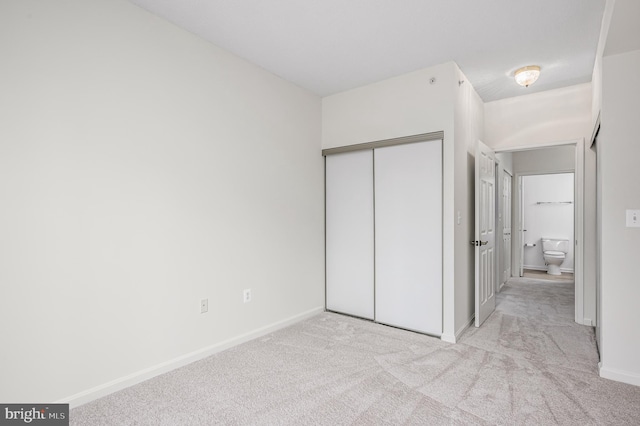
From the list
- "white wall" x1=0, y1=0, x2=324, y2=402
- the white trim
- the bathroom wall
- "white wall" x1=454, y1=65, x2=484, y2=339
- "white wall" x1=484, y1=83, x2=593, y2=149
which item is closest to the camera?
"white wall" x1=0, y1=0, x2=324, y2=402

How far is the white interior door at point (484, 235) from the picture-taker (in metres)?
3.40

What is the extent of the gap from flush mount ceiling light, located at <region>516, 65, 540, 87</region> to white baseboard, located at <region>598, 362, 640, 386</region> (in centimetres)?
252

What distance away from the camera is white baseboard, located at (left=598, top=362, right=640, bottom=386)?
87.3 inches

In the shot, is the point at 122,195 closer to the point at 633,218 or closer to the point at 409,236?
the point at 409,236

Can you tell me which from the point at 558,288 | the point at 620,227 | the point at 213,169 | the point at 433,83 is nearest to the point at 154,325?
the point at 213,169

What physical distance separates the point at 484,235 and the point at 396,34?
2.30 m

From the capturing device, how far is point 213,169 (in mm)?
2746

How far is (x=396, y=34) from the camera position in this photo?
8.52 feet

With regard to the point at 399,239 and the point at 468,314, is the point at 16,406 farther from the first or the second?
the point at 468,314

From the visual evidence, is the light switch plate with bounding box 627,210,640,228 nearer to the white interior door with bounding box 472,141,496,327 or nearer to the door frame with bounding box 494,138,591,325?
the white interior door with bounding box 472,141,496,327

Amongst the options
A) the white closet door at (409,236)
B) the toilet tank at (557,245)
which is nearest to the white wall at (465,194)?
the white closet door at (409,236)

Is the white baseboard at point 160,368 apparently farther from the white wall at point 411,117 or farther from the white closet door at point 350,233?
the white wall at point 411,117

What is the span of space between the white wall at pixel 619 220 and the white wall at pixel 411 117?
106 cm

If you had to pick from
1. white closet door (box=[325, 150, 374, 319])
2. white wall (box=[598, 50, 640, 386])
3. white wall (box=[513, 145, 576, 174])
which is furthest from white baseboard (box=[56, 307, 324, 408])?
white wall (box=[513, 145, 576, 174])
